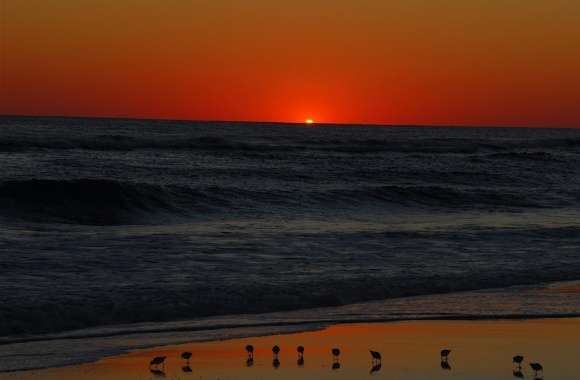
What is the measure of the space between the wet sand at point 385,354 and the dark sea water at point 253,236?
2.30 m

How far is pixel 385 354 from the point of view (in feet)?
38.1

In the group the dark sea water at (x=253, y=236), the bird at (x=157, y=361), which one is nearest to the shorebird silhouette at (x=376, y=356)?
the bird at (x=157, y=361)

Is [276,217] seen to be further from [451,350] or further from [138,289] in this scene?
[451,350]

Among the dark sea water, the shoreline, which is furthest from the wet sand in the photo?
the dark sea water

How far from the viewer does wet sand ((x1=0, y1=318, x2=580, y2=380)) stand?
34.9 ft

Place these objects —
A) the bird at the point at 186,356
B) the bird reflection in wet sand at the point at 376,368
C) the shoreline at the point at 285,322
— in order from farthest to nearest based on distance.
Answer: the shoreline at the point at 285,322, the bird at the point at 186,356, the bird reflection in wet sand at the point at 376,368

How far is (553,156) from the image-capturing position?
62000 mm

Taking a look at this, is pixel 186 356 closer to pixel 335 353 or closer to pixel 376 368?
pixel 335 353

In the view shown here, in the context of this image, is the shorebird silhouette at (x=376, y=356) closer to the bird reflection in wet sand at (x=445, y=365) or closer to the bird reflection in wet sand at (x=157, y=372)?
the bird reflection in wet sand at (x=445, y=365)

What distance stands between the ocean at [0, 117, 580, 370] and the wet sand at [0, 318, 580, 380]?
77 centimetres

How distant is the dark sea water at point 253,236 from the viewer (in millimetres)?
15242

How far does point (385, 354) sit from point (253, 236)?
36.1ft

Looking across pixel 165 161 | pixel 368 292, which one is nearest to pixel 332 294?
pixel 368 292

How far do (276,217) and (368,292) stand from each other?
36.8ft
